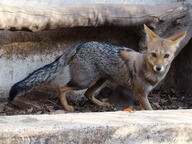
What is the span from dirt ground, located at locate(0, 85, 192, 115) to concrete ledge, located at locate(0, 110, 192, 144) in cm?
196

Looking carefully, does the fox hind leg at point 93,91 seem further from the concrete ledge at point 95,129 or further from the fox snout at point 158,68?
the concrete ledge at point 95,129

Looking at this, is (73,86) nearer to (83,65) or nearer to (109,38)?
(83,65)

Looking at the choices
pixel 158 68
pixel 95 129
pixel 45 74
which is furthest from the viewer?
pixel 45 74

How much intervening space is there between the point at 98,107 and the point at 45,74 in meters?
1.00

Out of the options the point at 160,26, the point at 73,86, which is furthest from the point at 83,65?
the point at 160,26

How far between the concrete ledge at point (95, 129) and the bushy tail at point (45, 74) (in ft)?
6.45

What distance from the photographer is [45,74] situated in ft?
14.4

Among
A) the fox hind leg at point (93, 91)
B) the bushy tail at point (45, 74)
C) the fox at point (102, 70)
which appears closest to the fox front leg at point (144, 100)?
the fox at point (102, 70)

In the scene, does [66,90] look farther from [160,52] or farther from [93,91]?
[160,52]

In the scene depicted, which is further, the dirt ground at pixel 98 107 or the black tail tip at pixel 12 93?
the dirt ground at pixel 98 107

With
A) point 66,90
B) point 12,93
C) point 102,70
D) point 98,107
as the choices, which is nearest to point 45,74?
point 66,90

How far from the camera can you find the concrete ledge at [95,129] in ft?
6.46

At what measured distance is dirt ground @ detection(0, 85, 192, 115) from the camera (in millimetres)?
4297

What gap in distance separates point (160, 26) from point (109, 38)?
2.85ft
